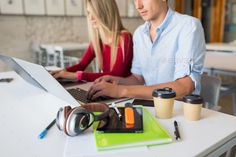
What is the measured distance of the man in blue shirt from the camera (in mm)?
1009

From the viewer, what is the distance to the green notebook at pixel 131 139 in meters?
0.61

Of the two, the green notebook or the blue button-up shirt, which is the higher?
the blue button-up shirt

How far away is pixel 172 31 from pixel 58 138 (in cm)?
80

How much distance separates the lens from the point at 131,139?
0.62 metres

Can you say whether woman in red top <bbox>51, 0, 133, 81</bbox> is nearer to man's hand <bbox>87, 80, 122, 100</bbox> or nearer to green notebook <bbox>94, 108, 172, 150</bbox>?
man's hand <bbox>87, 80, 122, 100</bbox>

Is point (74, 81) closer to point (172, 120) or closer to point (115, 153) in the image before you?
point (172, 120)

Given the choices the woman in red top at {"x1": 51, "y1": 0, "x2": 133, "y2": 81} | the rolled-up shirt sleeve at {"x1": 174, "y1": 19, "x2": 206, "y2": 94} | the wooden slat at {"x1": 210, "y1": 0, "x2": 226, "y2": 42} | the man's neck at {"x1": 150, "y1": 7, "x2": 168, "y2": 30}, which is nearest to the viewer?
the rolled-up shirt sleeve at {"x1": 174, "y1": 19, "x2": 206, "y2": 94}

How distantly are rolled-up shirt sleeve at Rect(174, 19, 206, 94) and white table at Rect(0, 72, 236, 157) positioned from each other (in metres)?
0.22

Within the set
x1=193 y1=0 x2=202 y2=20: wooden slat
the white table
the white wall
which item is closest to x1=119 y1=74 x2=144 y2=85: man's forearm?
the white table

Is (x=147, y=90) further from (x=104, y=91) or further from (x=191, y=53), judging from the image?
(x=191, y=53)

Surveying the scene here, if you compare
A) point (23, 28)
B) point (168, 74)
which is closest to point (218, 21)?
point (23, 28)

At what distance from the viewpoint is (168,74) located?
1.29 metres

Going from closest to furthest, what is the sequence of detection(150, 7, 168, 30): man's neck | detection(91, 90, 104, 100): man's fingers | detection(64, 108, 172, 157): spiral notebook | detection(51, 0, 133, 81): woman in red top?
detection(64, 108, 172, 157): spiral notebook
detection(91, 90, 104, 100): man's fingers
detection(150, 7, 168, 30): man's neck
detection(51, 0, 133, 81): woman in red top

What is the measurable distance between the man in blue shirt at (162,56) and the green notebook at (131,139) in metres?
0.34
